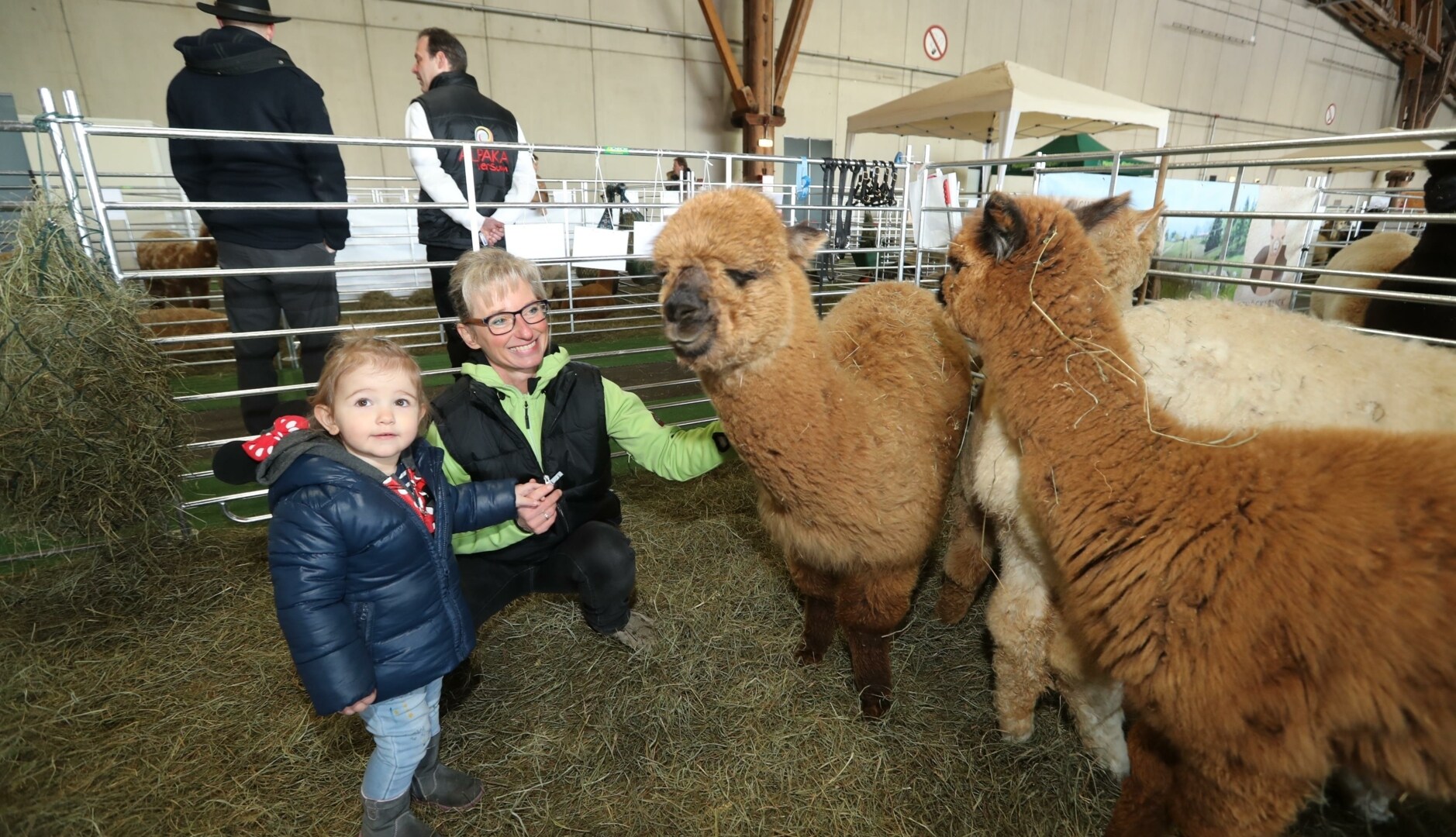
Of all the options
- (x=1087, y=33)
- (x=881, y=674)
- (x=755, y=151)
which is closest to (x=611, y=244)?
(x=881, y=674)

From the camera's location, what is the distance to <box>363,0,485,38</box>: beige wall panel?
9812 millimetres

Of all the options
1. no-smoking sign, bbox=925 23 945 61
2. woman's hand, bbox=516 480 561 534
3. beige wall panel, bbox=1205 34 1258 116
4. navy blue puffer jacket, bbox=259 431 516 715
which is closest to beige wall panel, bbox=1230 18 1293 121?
beige wall panel, bbox=1205 34 1258 116

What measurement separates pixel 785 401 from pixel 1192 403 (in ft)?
3.89

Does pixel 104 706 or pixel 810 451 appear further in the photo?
pixel 104 706

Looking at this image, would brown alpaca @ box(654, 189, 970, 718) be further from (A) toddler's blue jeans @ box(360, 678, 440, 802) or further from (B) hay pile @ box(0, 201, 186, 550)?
(B) hay pile @ box(0, 201, 186, 550)

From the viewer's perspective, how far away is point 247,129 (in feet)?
10.1

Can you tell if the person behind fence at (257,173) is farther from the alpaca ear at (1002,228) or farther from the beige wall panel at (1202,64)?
the beige wall panel at (1202,64)

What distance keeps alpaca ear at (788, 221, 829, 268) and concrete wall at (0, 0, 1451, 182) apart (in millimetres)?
10828

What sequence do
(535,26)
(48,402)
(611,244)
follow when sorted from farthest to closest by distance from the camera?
1. (535,26)
2. (611,244)
3. (48,402)

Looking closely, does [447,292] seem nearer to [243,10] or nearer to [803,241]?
[243,10]

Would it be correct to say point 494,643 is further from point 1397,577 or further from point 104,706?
point 1397,577

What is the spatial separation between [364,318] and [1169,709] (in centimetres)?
886

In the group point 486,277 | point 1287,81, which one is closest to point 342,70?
point 486,277

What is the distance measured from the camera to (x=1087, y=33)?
17078mm
